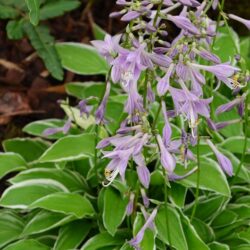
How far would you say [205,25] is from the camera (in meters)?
2.46

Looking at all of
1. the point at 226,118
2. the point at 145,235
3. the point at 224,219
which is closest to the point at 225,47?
the point at 226,118

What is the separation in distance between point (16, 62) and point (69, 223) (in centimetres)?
175

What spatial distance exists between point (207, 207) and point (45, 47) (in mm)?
1463

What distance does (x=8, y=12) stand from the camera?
12.9 ft

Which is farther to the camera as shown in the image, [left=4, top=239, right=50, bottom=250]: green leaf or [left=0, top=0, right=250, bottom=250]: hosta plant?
[left=4, top=239, right=50, bottom=250]: green leaf

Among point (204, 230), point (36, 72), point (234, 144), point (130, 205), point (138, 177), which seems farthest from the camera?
point (36, 72)

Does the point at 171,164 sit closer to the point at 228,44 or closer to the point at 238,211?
the point at 238,211

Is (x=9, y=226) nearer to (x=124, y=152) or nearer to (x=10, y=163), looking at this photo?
(x=10, y=163)

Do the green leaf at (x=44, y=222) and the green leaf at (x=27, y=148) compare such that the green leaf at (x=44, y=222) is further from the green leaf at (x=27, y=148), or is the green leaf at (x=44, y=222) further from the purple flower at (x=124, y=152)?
the purple flower at (x=124, y=152)

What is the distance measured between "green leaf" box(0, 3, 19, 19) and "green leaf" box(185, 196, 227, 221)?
1.68 m

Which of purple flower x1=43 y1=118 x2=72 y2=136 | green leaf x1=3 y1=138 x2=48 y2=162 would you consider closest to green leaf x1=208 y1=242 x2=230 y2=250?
purple flower x1=43 y1=118 x2=72 y2=136

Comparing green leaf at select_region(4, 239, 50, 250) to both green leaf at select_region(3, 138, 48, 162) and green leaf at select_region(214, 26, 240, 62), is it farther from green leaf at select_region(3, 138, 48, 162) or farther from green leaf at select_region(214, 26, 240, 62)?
green leaf at select_region(214, 26, 240, 62)

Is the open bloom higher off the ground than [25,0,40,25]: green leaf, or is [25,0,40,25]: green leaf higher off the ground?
[25,0,40,25]: green leaf

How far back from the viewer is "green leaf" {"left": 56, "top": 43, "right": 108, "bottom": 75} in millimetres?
3926
